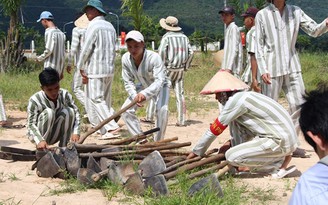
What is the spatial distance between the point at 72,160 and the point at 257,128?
1.63 m

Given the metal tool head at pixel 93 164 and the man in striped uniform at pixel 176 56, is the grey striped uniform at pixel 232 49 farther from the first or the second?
the metal tool head at pixel 93 164

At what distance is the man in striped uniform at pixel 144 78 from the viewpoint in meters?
6.42

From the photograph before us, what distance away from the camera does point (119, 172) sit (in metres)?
4.95

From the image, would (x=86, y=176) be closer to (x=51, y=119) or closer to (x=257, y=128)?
(x=51, y=119)

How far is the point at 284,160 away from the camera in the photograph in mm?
5410

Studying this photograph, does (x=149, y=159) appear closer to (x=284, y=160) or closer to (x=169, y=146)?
(x=169, y=146)

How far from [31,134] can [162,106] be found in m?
1.48

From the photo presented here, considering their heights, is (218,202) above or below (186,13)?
above

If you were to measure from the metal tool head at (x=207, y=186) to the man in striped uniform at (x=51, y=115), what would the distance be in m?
1.82

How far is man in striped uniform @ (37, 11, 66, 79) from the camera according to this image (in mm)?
9109

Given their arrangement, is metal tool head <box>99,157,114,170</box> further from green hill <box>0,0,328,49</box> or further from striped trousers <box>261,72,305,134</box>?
green hill <box>0,0,328,49</box>

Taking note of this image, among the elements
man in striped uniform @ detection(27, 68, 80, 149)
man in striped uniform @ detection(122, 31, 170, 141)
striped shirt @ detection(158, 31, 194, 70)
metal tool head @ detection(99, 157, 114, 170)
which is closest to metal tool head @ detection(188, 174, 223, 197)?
metal tool head @ detection(99, 157, 114, 170)

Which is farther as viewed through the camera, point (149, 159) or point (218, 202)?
point (149, 159)

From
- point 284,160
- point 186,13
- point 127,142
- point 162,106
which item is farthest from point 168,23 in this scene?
point 186,13
